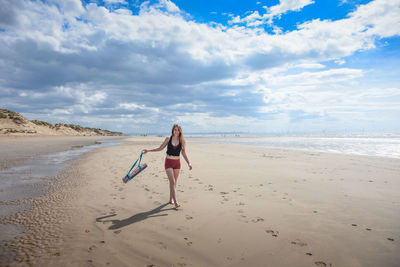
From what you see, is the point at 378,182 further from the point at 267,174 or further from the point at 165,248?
the point at 165,248

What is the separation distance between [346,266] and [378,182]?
8744 mm

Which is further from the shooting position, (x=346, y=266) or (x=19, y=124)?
(x=19, y=124)

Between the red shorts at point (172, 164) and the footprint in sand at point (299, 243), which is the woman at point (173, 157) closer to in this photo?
the red shorts at point (172, 164)

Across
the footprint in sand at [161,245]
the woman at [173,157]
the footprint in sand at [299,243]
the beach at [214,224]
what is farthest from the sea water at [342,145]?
the footprint in sand at [161,245]

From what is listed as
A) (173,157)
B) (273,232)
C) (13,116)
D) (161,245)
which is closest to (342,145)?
(273,232)

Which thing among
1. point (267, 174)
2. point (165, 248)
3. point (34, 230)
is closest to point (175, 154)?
point (165, 248)

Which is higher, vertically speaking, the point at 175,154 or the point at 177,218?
the point at 175,154

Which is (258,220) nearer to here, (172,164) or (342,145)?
(172,164)

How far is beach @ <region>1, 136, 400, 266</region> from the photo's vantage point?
4.34 meters

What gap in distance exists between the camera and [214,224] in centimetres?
593

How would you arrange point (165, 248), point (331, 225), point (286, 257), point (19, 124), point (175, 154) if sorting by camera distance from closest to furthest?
point (286, 257) → point (165, 248) → point (331, 225) → point (175, 154) → point (19, 124)

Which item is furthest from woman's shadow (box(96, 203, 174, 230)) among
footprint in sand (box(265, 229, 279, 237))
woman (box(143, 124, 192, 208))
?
footprint in sand (box(265, 229, 279, 237))

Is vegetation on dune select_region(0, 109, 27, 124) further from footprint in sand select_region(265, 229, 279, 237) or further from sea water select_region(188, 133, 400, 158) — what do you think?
footprint in sand select_region(265, 229, 279, 237)

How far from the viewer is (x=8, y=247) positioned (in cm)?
457
